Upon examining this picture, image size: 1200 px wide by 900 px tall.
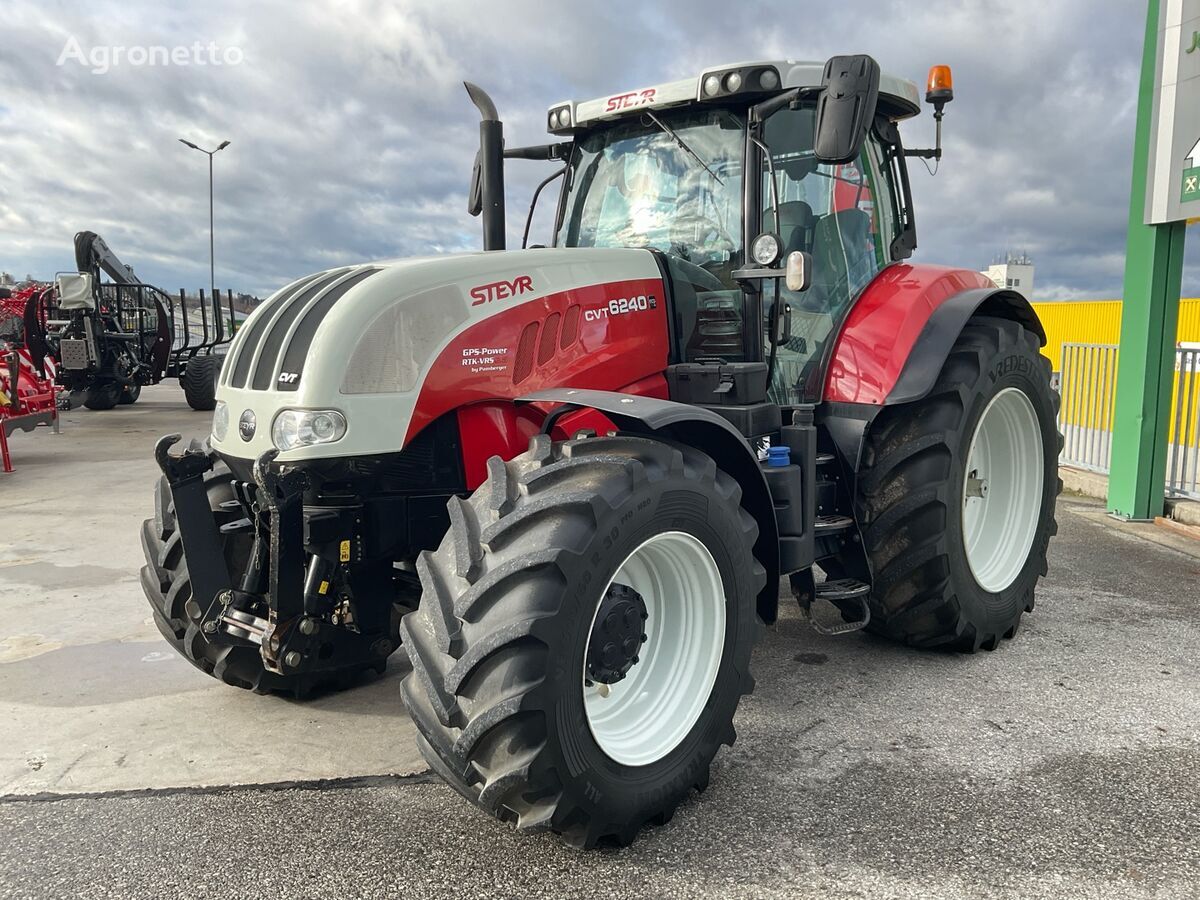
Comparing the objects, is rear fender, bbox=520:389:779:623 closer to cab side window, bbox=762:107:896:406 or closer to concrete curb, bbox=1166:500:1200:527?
cab side window, bbox=762:107:896:406

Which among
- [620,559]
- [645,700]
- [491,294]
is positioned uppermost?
[491,294]

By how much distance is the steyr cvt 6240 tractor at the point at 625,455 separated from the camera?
2.53 m

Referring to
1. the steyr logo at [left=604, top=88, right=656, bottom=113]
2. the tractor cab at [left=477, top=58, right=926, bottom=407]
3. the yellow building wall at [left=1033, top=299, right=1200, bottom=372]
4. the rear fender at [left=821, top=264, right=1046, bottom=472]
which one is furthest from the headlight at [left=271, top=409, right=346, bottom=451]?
the yellow building wall at [left=1033, top=299, right=1200, bottom=372]

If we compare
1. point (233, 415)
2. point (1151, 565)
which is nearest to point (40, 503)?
point (233, 415)

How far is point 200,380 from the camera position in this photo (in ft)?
53.9

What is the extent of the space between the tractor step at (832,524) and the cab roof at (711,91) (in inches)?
68.6

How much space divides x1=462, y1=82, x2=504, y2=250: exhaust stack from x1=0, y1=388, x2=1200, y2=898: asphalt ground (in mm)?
2091

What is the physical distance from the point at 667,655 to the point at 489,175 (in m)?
2.14

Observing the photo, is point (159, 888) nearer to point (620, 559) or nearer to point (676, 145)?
point (620, 559)

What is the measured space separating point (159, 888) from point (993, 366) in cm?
374

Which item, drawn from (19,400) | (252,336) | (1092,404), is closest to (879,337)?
(252,336)

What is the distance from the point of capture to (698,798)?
301 cm

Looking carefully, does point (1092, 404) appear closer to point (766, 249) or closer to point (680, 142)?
point (680, 142)

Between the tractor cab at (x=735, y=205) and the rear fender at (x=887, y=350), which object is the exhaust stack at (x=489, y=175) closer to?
the tractor cab at (x=735, y=205)
